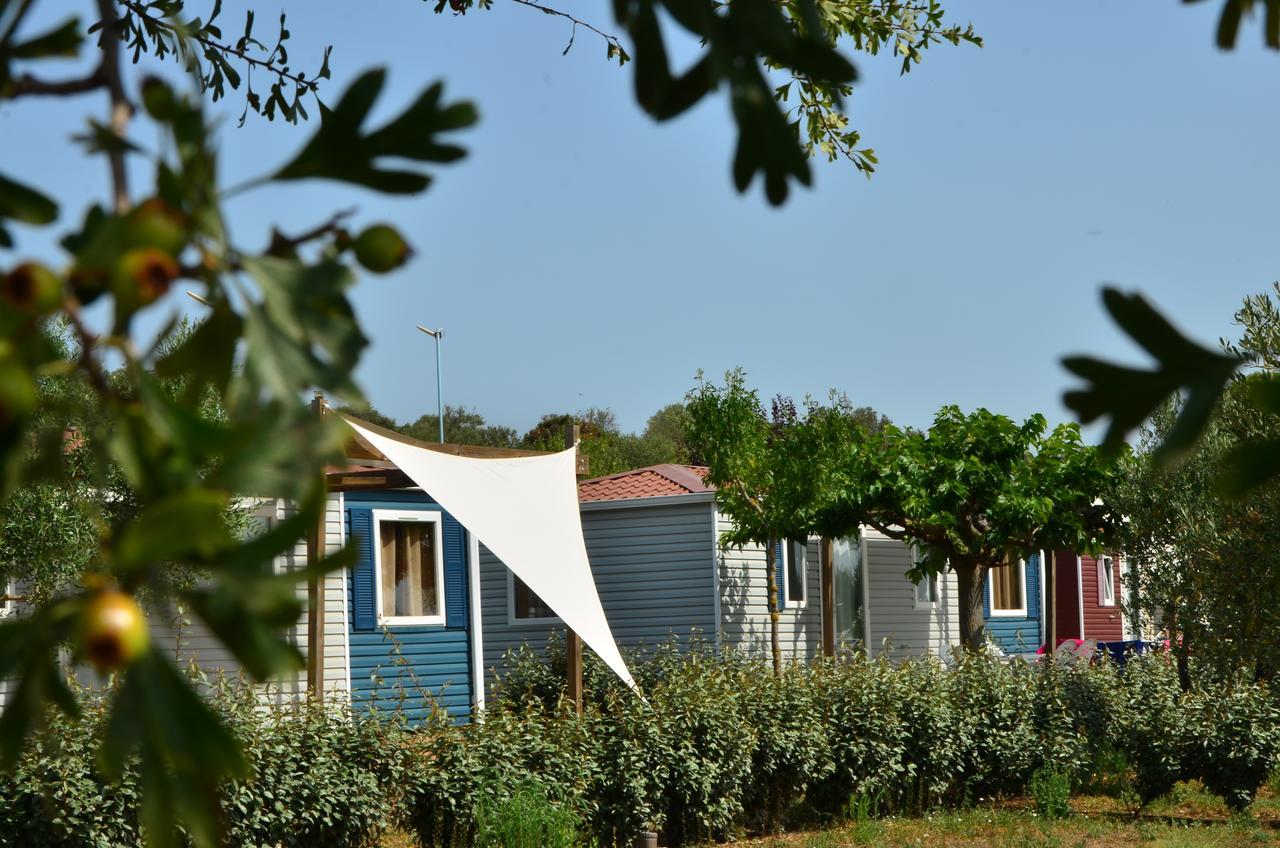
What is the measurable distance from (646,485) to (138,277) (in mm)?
20285

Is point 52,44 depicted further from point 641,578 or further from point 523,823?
point 641,578

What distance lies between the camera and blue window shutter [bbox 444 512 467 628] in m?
16.8

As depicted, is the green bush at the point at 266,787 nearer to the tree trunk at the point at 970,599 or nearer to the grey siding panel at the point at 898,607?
the tree trunk at the point at 970,599

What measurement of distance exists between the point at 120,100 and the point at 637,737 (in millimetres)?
9080

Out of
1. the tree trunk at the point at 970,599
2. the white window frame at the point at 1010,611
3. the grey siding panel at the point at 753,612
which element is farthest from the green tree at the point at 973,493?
the white window frame at the point at 1010,611

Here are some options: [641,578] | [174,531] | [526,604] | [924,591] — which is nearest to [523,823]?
[174,531]

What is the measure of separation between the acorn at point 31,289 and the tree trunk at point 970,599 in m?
17.3

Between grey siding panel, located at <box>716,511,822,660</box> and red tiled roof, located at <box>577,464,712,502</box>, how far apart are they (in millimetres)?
959

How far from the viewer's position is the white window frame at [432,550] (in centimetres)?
1608

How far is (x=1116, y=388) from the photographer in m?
0.79

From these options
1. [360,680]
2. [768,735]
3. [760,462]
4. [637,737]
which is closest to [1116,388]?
[637,737]

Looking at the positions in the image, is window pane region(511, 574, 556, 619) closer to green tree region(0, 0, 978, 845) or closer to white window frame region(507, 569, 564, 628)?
white window frame region(507, 569, 564, 628)

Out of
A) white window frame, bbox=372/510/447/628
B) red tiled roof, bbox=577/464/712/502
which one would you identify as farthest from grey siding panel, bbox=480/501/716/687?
white window frame, bbox=372/510/447/628

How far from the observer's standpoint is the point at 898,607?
22.9 meters
